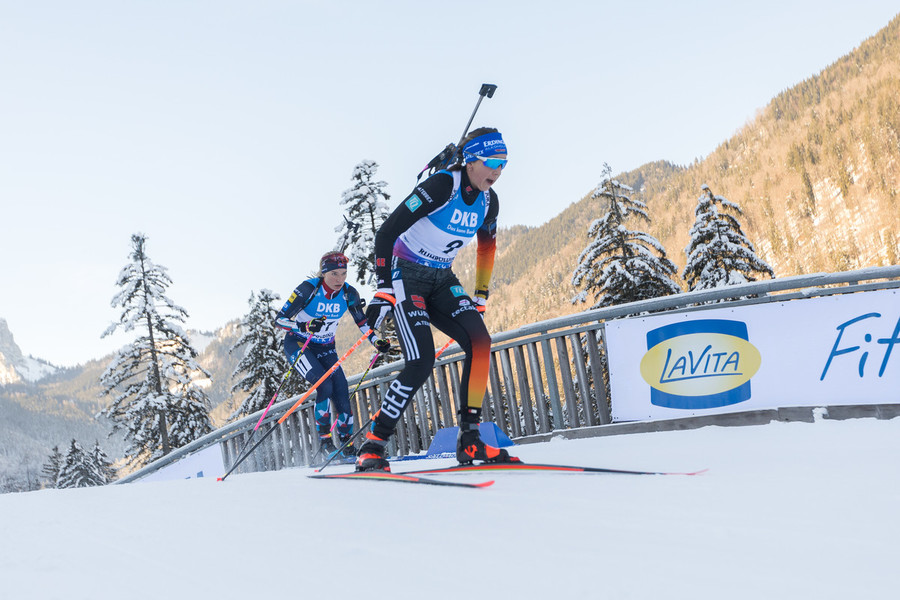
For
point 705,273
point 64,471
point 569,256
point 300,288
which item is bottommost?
point 64,471

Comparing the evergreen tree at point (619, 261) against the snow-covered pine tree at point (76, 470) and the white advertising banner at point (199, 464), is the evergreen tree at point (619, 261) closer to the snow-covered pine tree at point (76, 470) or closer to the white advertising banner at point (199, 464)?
the white advertising banner at point (199, 464)

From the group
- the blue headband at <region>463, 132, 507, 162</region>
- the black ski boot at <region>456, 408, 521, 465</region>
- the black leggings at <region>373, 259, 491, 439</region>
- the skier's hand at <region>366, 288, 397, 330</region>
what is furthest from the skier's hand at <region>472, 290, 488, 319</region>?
the blue headband at <region>463, 132, 507, 162</region>

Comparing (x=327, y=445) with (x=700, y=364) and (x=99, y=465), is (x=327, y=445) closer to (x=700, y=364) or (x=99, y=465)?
(x=700, y=364)

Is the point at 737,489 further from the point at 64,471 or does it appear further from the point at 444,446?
the point at 64,471

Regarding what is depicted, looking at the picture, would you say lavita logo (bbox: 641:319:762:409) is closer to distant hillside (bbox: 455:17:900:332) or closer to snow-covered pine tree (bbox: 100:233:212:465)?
snow-covered pine tree (bbox: 100:233:212:465)

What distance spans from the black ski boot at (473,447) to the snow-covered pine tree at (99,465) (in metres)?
41.4

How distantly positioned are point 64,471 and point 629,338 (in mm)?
39991

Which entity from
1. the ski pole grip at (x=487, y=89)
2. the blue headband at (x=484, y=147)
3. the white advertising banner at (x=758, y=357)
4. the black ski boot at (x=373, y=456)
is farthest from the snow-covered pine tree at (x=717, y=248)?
the black ski boot at (x=373, y=456)

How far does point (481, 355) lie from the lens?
4223mm

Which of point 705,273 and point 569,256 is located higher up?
point 569,256

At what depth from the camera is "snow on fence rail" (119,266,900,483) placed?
5512mm

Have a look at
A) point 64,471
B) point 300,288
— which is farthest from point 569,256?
point 300,288

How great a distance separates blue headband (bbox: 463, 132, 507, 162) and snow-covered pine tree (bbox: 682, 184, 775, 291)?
728 inches

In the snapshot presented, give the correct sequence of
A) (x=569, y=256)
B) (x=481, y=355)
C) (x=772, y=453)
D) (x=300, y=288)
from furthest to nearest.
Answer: (x=569, y=256) < (x=300, y=288) < (x=481, y=355) < (x=772, y=453)
